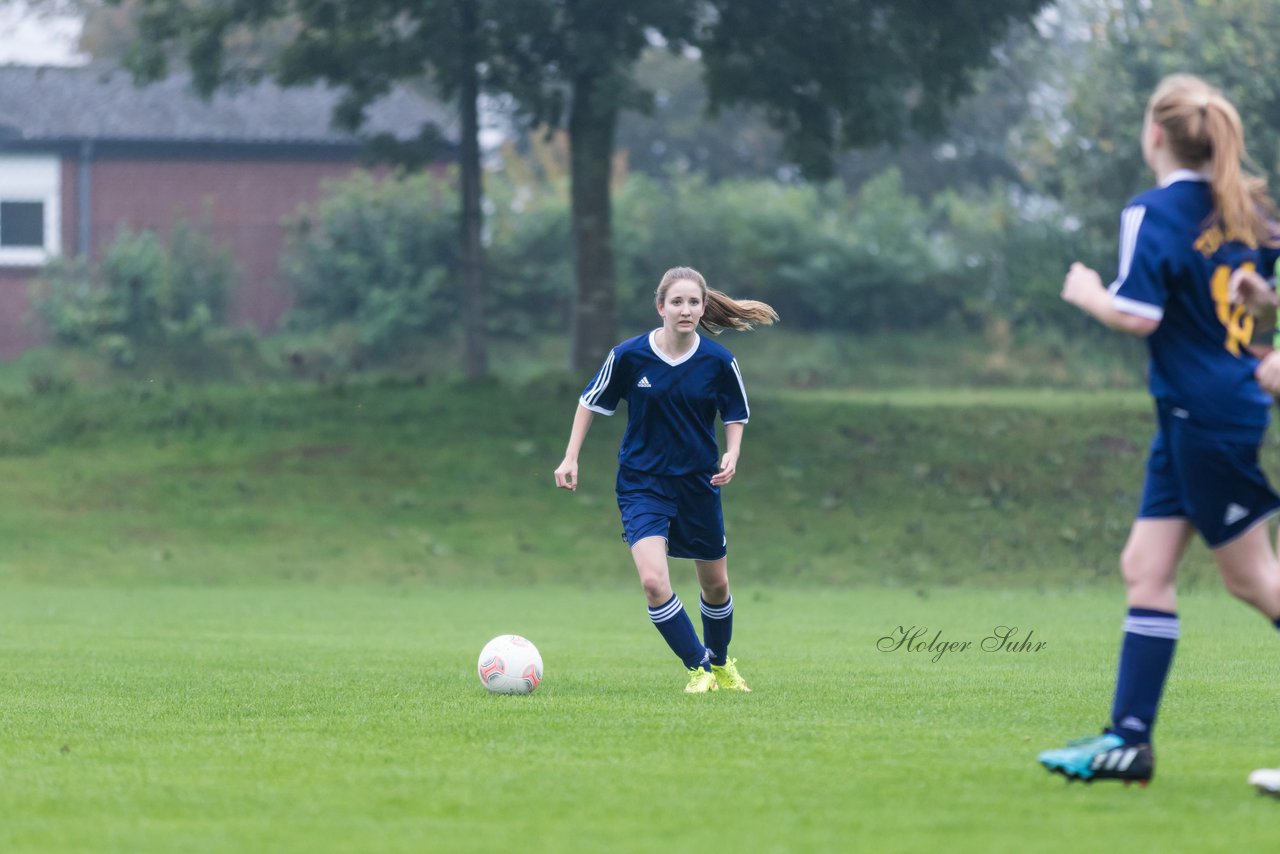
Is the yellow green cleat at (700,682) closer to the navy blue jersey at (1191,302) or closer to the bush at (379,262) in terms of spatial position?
the navy blue jersey at (1191,302)

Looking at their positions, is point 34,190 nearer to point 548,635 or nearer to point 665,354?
point 548,635

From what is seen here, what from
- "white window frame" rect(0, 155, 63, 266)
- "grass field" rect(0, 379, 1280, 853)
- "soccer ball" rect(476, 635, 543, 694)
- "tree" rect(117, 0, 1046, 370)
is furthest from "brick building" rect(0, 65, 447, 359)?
"soccer ball" rect(476, 635, 543, 694)

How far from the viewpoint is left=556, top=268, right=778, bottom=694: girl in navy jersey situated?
934cm

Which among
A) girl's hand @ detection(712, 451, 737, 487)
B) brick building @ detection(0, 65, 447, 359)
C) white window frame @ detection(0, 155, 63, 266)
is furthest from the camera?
white window frame @ detection(0, 155, 63, 266)

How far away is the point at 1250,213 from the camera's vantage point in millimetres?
6070

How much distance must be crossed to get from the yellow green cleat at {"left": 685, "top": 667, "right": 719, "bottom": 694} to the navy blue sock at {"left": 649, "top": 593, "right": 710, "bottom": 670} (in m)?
0.03

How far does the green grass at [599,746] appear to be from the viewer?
5496 millimetres

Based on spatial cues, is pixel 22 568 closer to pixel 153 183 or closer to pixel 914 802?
pixel 914 802

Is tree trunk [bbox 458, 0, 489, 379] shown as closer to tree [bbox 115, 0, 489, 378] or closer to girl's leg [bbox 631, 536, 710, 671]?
tree [bbox 115, 0, 489, 378]

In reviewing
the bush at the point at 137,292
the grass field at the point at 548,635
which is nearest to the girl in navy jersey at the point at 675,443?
the grass field at the point at 548,635

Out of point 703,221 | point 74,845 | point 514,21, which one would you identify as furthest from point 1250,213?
point 703,221

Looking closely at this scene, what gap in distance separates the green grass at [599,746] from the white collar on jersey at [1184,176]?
2031 millimetres

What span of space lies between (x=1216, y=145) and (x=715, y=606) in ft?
14.4

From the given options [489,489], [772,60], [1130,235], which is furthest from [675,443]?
[772,60]
